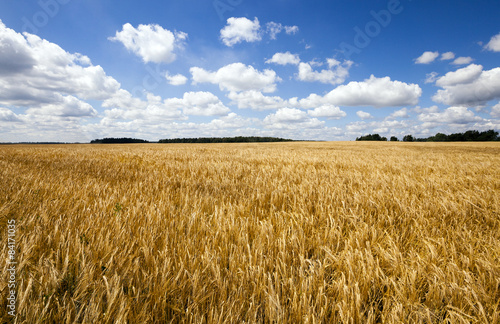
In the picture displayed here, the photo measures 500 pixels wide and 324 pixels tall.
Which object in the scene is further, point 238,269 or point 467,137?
point 467,137

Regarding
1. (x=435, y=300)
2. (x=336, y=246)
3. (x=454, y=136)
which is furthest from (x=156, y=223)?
(x=454, y=136)

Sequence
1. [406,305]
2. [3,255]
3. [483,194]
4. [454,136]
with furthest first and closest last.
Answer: [454,136]
[483,194]
[3,255]
[406,305]

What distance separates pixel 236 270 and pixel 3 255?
129 cm

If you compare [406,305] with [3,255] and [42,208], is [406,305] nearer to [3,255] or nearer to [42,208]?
[3,255]

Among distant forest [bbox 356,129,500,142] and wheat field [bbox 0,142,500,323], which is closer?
wheat field [bbox 0,142,500,323]

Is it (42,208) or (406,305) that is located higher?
(42,208)

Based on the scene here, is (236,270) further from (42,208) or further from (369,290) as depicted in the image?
(42,208)

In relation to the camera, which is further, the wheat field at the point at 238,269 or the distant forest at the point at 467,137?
the distant forest at the point at 467,137

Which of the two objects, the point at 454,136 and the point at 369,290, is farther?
the point at 454,136

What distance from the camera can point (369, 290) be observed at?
3.88 feet

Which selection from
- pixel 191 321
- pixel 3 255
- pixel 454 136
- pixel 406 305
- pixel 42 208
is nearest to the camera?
pixel 191 321

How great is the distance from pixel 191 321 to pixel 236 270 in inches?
16.1

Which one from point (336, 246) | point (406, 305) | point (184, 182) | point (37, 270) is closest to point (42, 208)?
point (37, 270)

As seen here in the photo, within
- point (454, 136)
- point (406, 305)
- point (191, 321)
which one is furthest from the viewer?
point (454, 136)
